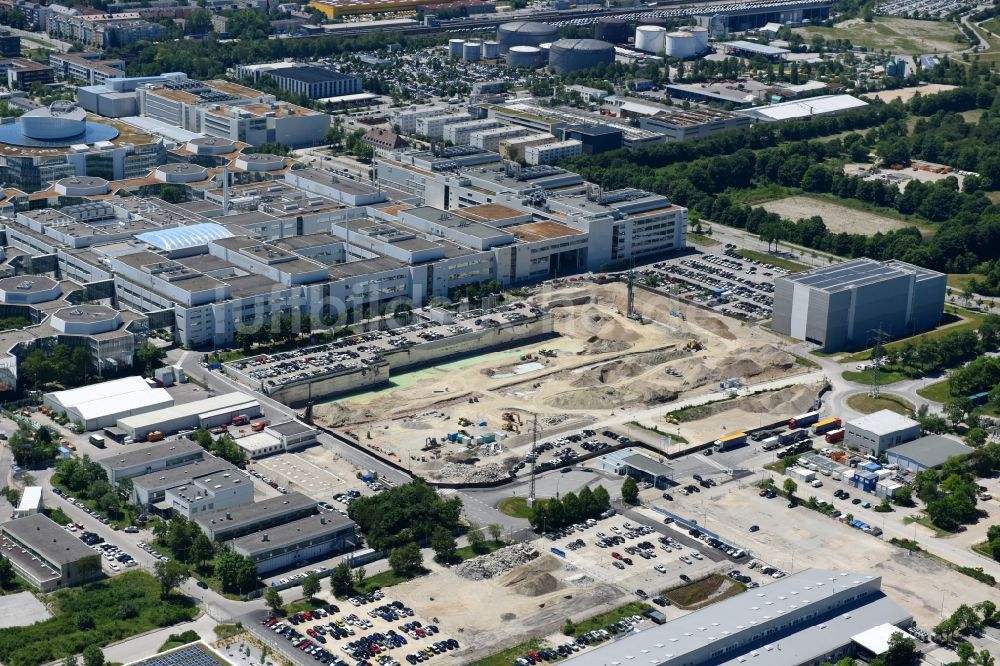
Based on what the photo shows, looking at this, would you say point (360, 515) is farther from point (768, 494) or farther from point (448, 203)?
point (448, 203)

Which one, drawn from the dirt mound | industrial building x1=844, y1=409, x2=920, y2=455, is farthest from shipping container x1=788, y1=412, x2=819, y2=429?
the dirt mound

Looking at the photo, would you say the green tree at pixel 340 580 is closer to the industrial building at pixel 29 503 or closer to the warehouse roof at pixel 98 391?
the industrial building at pixel 29 503

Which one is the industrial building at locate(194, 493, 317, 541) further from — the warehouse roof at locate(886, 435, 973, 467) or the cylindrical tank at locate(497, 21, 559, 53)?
the cylindrical tank at locate(497, 21, 559, 53)

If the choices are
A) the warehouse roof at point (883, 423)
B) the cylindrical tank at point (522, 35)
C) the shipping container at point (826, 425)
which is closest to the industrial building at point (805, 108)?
the cylindrical tank at point (522, 35)

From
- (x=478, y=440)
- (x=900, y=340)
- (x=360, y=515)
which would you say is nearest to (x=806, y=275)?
(x=900, y=340)

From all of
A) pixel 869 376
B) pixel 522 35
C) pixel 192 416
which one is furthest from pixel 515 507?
pixel 522 35
